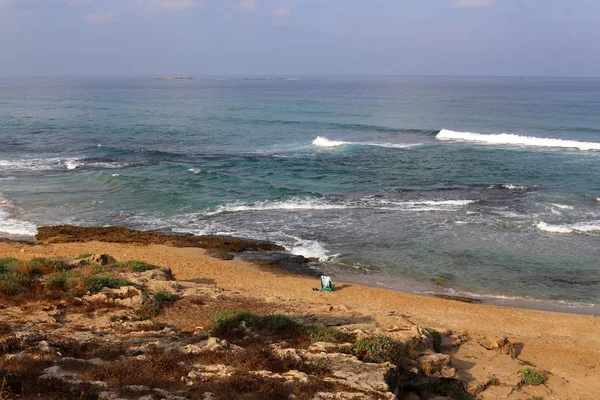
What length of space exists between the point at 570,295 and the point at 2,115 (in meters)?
81.4

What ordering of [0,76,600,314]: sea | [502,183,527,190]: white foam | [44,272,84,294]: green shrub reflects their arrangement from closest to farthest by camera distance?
[44,272,84,294]: green shrub, [0,76,600,314]: sea, [502,183,527,190]: white foam

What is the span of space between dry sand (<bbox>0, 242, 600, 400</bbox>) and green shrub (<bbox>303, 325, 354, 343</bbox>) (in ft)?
7.38

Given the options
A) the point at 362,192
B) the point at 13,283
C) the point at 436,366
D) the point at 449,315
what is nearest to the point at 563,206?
the point at 362,192

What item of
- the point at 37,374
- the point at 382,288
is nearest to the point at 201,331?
the point at 37,374

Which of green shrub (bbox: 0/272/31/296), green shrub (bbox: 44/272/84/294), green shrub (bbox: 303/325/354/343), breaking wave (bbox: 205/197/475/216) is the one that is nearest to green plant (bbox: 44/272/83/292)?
green shrub (bbox: 44/272/84/294)

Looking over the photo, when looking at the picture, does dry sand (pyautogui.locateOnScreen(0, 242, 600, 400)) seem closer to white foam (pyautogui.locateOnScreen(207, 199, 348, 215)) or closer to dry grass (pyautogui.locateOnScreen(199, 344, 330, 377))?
dry grass (pyautogui.locateOnScreen(199, 344, 330, 377))

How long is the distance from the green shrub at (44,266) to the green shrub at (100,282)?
215 centimetres

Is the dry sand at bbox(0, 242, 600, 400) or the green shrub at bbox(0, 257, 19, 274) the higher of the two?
the green shrub at bbox(0, 257, 19, 274)

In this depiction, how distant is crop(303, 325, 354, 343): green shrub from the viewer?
11831 mm

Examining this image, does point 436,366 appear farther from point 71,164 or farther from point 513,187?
point 71,164

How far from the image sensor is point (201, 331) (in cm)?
1252

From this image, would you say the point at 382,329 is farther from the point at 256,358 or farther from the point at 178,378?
the point at 178,378

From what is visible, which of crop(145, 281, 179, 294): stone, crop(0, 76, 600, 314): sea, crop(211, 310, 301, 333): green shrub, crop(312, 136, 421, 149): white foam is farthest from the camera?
crop(312, 136, 421, 149): white foam

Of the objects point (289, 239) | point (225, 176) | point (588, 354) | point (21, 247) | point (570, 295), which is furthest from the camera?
point (225, 176)
